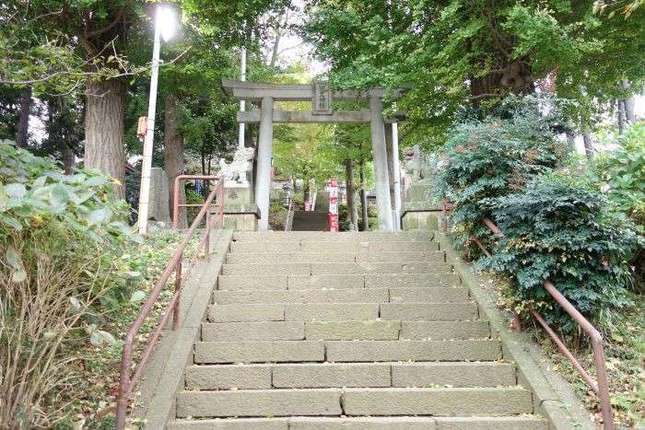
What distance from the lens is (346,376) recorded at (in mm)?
4266

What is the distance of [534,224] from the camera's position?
4480 mm

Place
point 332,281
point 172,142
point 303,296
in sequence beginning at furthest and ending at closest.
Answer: point 172,142
point 332,281
point 303,296

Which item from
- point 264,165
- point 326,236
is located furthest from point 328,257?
point 264,165

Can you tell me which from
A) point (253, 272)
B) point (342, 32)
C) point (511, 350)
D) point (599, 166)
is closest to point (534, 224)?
point (511, 350)

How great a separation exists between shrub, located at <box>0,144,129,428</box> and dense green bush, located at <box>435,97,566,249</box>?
3.91m

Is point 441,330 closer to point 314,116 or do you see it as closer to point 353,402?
point 353,402

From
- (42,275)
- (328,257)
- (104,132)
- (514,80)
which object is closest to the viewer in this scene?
(42,275)

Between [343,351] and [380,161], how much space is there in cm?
677

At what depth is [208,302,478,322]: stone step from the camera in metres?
5.19

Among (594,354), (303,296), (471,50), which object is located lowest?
(594,354)

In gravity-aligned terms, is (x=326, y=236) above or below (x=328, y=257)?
above

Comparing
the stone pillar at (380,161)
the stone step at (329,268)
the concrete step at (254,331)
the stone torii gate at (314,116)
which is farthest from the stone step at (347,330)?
the stone pillar at (380,161)

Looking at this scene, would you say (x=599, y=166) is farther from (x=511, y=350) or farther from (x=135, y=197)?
(x=135, y=197)

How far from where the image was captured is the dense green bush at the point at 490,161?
559 cm
